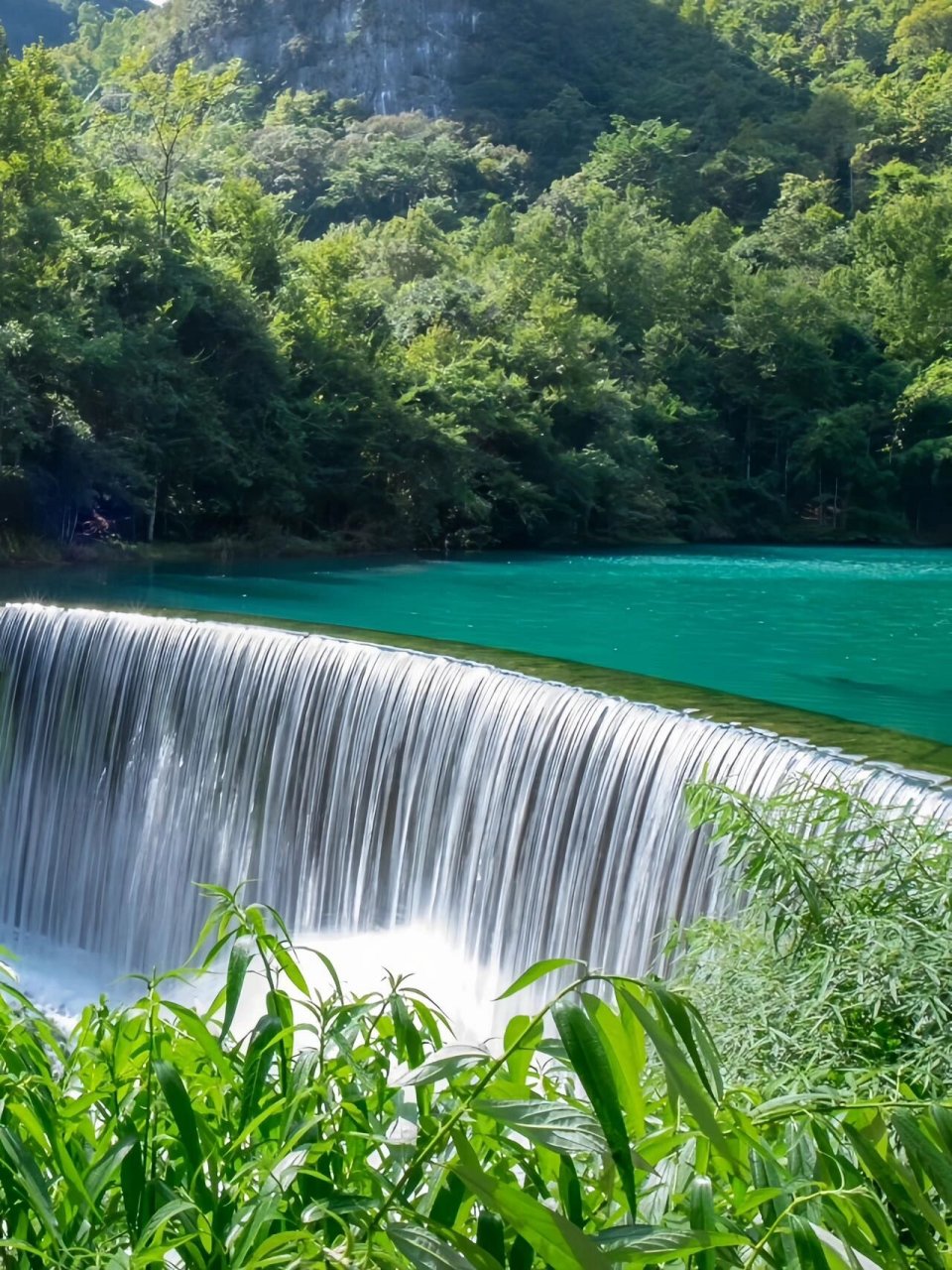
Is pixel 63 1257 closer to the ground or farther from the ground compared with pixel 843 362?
closer to the ground

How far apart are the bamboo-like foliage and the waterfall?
16.7 feet

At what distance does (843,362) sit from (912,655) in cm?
2711

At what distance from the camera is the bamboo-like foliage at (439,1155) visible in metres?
0.94

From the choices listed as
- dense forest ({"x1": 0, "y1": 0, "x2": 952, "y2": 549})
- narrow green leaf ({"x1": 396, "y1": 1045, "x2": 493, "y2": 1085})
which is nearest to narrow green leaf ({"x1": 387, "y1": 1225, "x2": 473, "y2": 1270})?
narrow green leaf ({"x1": 396, "y1": 1045, "x2": 493, "y2": 1085})

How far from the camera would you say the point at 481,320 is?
109 feet

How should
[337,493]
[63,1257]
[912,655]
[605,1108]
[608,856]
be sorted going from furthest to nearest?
[337,493] → [912,655] → [608,856] → [63,1257] → [605,1108]

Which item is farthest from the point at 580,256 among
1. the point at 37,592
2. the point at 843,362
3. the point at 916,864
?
the point at 916,864

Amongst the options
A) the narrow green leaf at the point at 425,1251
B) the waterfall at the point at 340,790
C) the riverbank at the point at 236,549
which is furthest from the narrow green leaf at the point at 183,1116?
the riverbank at the point at 236,549

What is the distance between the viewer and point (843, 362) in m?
39.1

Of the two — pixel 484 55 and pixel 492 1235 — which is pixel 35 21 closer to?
pixel 484 55

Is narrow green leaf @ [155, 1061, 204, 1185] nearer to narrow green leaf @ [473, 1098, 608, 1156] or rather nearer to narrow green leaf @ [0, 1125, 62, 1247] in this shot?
narrow green leaf @ [0, 1125, 62, 1247]

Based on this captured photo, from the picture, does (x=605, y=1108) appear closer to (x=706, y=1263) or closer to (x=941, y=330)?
(x=706, y=1263)

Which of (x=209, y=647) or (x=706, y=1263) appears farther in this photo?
(x=209, y=647)

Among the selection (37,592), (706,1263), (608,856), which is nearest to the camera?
(706,1263)
